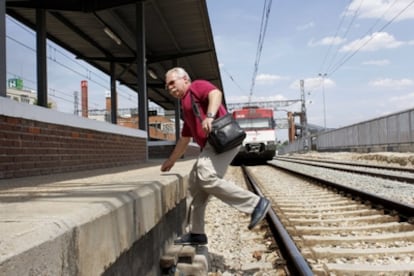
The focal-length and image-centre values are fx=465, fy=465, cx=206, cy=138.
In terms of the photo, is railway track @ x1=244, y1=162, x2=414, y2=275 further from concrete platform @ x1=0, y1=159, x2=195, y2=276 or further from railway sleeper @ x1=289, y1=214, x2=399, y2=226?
concrete platform @ x1=0, y1=159, x2=195, y2=276

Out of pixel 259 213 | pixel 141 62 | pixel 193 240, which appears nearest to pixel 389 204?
pixel 259 213

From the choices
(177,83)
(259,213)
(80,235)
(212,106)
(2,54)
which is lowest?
(259,213)

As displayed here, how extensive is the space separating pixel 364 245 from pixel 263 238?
4.08ft

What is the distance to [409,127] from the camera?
2692 centimetres

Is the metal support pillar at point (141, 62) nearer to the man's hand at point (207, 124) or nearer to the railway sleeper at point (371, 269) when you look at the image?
the man's hand at point (207, 124)

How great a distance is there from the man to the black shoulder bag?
0.17ft

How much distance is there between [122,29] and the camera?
51.1 ft

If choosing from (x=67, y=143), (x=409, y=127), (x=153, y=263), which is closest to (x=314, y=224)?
(x=153, y=263)

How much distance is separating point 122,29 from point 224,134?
12.6 m

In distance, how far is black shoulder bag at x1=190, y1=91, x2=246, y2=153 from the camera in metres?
3.91

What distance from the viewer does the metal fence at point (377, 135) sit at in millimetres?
27531

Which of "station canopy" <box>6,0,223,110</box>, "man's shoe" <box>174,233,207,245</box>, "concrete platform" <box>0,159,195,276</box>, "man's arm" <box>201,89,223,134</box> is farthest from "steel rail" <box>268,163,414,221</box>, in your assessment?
"station canopy" <box>6,0,223,110</box>

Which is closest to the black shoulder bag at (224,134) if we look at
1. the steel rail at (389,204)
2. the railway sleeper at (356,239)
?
the railway sleeper at (356,239)

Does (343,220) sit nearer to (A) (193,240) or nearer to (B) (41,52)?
(A) (193,240)
